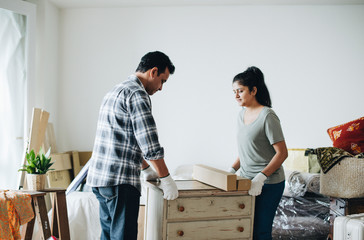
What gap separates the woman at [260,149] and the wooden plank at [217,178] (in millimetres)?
126

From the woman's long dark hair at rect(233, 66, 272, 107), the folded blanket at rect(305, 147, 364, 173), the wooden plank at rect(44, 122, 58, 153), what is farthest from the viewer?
the wooden plank at rect(44, 122, 58, 153)

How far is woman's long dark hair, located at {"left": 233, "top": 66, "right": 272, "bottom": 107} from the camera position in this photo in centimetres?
190

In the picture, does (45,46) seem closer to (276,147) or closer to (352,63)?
(276,147)

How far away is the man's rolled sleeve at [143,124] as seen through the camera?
1513 millimetres

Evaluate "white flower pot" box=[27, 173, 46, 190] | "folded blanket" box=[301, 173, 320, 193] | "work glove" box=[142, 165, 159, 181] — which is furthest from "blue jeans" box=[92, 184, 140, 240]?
"folded blanket" box=[301, 173, 320, 193]

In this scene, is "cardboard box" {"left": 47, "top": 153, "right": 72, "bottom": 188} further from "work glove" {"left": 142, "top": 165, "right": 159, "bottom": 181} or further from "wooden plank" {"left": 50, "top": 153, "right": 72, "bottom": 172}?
"work glove" {"left": 142, "top": 165, "right": 159, "bottom": 181}

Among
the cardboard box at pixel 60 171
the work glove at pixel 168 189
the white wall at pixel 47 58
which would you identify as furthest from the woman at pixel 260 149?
the white wall at pixel 47 58

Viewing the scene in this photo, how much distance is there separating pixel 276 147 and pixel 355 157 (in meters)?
0.70

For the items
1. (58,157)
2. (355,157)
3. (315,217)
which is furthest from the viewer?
(58,157)

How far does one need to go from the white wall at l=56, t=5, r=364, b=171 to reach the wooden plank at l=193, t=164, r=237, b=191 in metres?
1.94

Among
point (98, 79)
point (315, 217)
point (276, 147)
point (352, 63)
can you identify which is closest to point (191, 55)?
point (98, 79)

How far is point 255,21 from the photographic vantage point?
3783 mm

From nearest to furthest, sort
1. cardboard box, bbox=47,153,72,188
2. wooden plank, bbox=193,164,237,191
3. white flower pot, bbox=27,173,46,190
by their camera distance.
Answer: wooden plank, bbox=193,164,237,191 < white flower pot, bbox=27,173,46,190 < cardboard box, bbox=47,153,72,188

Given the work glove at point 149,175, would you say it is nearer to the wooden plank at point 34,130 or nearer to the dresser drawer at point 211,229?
the dresser drawer at point 211,229
